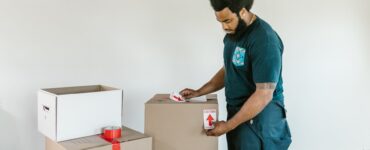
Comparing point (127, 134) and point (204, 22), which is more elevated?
point (204, 22)

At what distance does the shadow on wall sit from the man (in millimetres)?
1232

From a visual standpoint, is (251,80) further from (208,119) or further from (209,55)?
(209,55)

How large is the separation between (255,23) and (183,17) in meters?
1.03

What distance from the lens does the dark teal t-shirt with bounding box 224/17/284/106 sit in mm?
1396

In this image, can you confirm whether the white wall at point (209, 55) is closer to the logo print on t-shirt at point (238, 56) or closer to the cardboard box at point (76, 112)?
the cardboard box at point (76, 112)

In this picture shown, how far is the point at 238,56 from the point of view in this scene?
1.52 m

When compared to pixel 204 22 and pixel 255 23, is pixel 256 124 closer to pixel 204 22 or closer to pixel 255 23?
pixel 255 23

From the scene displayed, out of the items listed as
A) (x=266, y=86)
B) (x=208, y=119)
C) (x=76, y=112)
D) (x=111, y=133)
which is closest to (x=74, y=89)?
(x=76, y=112)

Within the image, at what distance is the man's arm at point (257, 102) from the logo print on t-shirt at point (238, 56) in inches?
6.1

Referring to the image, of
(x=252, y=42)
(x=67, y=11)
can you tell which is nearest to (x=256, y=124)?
(x=252, y=42)

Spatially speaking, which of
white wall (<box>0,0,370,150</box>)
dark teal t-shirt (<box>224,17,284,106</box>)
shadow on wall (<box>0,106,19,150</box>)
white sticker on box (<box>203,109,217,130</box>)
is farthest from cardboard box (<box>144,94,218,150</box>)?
shadow on wall (<box>0,106,19,150</box>)

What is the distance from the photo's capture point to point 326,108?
8.25 feet

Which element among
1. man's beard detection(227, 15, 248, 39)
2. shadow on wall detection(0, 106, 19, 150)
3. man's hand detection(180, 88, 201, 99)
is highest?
man's beard detection(227, 15, 248, 39)

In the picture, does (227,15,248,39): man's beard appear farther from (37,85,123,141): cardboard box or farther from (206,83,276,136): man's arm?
(37,85,123,141): cardboard box
